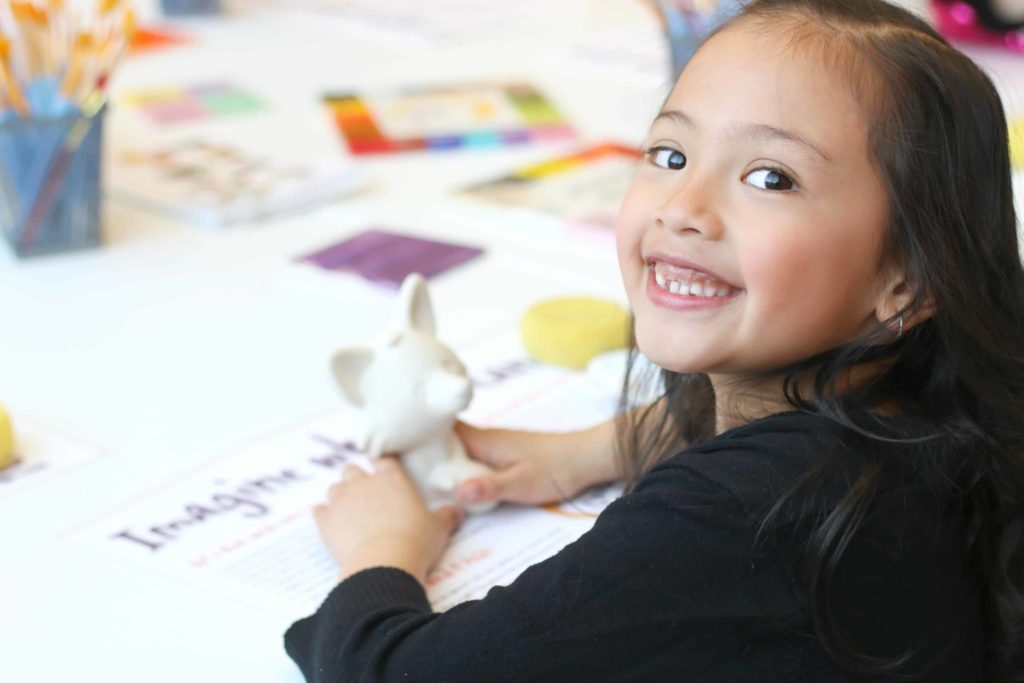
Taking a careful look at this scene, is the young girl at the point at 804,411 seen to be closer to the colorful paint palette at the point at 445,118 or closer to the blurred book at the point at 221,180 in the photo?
the blurred book at the point at 221,180

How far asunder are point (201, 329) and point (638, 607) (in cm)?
53

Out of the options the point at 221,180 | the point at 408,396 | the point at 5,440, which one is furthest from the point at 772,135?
the point at 221,180

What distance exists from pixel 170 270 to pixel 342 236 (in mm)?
156

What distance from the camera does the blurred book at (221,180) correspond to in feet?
3.93

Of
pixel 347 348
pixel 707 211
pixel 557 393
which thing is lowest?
pixel 557 393

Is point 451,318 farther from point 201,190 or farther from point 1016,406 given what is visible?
point 1016,406

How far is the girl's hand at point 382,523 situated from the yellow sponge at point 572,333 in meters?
0.20

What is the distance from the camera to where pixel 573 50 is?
66.2 inches

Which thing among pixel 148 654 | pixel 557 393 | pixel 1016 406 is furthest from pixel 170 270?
pixel 1016 406

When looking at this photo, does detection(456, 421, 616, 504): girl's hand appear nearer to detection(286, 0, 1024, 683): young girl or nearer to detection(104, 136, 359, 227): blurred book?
detection(286, 0, 1024, 683): young girl

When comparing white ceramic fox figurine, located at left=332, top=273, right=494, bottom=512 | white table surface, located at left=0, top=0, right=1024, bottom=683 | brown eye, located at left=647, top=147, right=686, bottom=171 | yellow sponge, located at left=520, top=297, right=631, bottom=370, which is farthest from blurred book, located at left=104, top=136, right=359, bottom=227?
brown eye, located at left=647, top=147, right=686, bottom=171

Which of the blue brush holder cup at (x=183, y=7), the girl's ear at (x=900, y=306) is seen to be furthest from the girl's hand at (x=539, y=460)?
the blue brush holder cup at (x=183, y=7)

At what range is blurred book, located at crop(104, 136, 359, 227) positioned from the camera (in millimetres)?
1197

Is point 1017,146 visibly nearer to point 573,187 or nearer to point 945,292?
point 573,187
